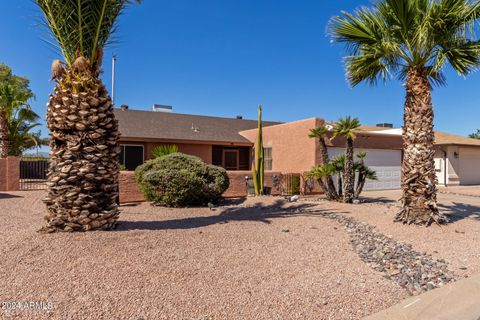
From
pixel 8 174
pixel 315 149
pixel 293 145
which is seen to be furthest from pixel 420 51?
pixel 8 174

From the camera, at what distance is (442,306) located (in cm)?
385

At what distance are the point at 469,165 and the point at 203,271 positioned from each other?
26711 millimetres

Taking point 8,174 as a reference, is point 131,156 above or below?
above

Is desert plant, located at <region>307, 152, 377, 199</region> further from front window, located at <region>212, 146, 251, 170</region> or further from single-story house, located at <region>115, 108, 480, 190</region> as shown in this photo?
front window, located at <region>212, 146, 251, 170</region>

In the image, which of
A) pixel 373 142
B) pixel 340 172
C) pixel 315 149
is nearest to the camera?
pixel 340 172

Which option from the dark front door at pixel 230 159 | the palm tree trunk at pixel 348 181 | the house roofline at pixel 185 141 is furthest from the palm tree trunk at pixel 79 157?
the dark front door at pixel 230 159

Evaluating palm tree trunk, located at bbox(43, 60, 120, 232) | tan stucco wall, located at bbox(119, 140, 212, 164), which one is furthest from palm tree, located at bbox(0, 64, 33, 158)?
palm tree trunk, located at bbox(43, 60, 120, 232)

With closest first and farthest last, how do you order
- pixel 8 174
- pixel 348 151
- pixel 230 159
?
pixel 348 151 < pixel 8 174 < pixel 230 159

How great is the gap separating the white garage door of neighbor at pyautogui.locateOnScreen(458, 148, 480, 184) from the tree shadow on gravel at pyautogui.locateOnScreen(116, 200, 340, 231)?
62.1 feet

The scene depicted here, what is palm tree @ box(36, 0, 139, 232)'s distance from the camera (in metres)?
5.67

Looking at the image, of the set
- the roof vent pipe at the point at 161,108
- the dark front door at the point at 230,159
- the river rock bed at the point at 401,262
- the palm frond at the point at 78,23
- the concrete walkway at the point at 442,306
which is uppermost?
the roof vent pipe at the point at 161,108

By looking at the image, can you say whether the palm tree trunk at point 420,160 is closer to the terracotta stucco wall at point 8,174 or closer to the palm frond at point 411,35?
the palm frond at point 411,35

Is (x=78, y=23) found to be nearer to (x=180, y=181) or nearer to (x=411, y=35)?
(x=180, y=181)

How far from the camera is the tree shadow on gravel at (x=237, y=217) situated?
22.4 ft
